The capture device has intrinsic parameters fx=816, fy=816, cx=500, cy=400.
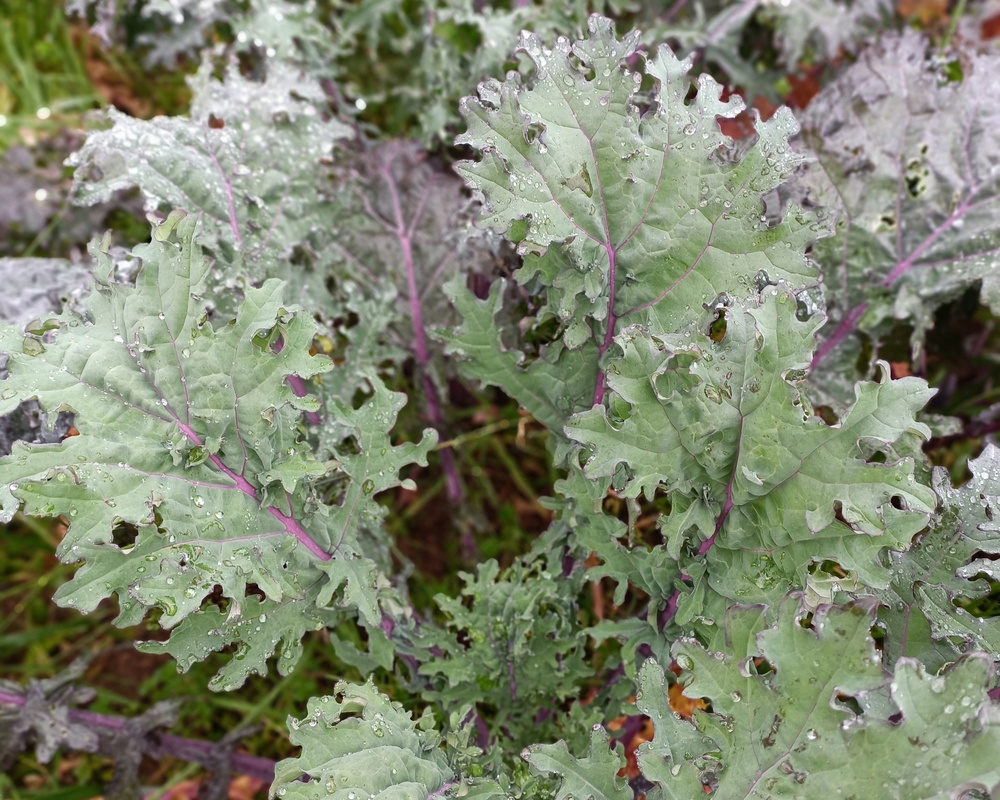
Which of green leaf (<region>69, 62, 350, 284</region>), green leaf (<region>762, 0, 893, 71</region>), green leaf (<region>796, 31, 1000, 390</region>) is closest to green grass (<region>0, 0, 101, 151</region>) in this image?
green leaf (<region>69, 62, 350, 284</region>)

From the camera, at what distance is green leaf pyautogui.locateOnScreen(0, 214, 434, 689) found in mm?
1210

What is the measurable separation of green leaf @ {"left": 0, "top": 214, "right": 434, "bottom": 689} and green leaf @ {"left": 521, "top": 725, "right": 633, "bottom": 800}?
14.1 inches

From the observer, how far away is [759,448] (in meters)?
1.23

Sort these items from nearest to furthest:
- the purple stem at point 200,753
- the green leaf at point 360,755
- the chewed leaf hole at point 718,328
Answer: the green leaf at point 360,755 → the chewed leaf hole at point 718,328 → the purple stem at point 200,753

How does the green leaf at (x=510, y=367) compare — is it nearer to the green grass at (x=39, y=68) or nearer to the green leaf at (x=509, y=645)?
the green leaf at (x=509, y=645)

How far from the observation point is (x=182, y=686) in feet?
7.17

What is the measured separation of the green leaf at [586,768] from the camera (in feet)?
3.94

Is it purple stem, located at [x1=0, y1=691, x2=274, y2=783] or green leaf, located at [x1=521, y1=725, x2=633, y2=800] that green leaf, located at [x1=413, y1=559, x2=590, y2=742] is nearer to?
green leaf, located at [x1=521, y1=725, x2=633, y2=800]

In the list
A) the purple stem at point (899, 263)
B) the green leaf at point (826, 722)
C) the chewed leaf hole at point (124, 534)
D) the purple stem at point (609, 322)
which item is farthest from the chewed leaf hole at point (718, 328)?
the chewed leaf hole at point (124, 534)

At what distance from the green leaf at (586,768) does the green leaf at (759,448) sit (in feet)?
1.03

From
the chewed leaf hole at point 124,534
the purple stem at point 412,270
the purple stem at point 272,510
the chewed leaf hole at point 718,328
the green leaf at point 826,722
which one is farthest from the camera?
the purple stem at point 412,270

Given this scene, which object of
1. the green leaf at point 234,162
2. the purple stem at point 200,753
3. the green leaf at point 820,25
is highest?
the green leaf at point 820,25

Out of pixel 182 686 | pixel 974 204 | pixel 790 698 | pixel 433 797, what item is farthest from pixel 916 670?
pixel 182 686

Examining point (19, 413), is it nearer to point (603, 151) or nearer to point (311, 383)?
point (311, 383)
